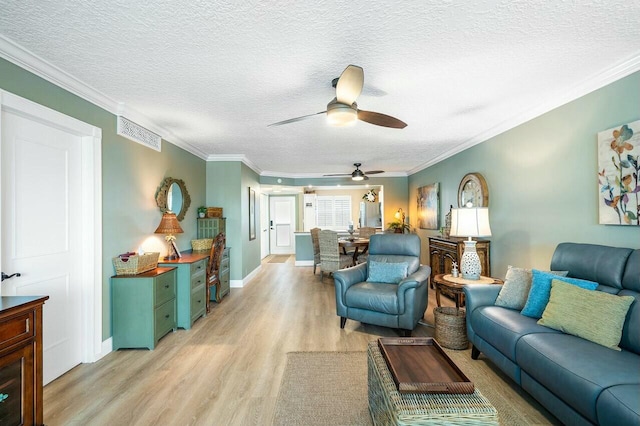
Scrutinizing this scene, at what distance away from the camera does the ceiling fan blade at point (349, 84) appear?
186 centimetres

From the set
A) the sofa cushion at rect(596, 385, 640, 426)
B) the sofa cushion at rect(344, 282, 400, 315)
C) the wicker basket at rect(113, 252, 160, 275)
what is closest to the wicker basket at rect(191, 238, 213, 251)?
the wicker basket at rect(113, 252, 160, 275)

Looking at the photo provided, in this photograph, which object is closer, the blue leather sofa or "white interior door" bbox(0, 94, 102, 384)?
the blue leather sofa

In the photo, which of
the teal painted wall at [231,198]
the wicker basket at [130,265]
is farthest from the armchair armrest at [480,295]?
the teal painted wall at [231,198]

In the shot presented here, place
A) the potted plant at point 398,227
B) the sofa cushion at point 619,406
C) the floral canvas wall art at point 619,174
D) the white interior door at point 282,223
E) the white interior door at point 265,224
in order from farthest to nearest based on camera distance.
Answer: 1. the white interior door at point 282,223
2. the white interior door at point 265,224
3. the potted plant at point 398,227
4. the floral canvas wall art at point 619,174
5. the sofa cushion at point 619,406

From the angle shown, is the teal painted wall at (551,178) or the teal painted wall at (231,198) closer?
the teal painted wall at (551,178)

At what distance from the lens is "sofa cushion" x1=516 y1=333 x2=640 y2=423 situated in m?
1.44

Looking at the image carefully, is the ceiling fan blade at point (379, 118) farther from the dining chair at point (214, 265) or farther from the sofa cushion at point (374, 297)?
the dining chair at point (214, 265)

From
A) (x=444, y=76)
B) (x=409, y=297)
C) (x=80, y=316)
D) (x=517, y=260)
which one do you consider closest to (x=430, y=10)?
(x=444, y=76)

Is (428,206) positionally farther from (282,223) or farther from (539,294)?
(282,223)

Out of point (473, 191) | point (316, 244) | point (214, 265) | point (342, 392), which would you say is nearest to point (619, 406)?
point (342, 392)

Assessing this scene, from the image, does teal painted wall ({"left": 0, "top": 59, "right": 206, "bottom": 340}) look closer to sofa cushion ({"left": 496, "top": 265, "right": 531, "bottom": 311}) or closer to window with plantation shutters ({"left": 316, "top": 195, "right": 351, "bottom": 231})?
sofa cushion ({"left": 496, "top": 265, "right": 531, "bottom": 311})

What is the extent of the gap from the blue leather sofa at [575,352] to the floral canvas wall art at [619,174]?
319mm

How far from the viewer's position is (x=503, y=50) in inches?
80.0

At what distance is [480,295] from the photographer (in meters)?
2.62
